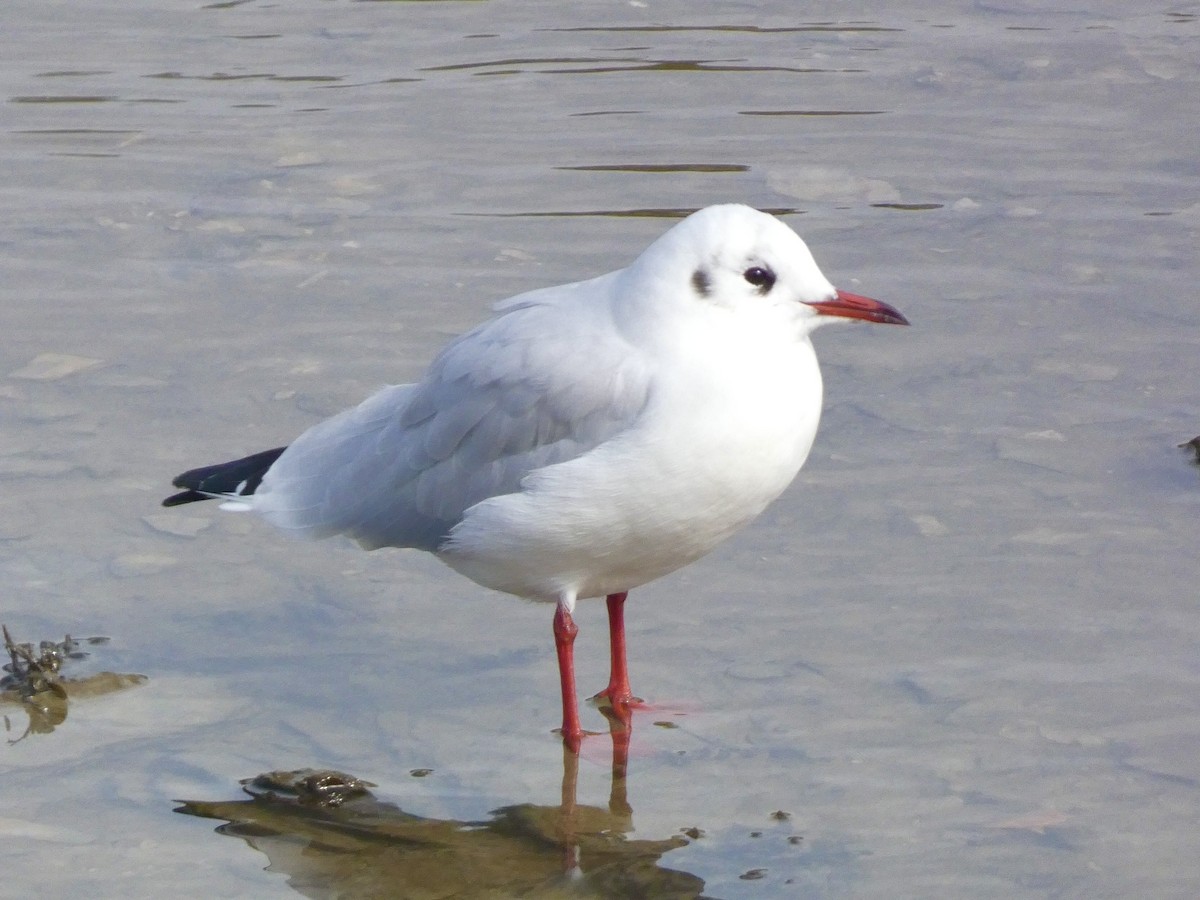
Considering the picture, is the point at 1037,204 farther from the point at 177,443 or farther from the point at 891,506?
the point at 177,443

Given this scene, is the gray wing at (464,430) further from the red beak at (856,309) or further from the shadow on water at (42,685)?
the shadow on water at (42,685)

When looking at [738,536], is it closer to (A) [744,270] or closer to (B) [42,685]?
(A) [744,270]

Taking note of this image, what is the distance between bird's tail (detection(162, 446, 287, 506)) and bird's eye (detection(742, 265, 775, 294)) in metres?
1.82

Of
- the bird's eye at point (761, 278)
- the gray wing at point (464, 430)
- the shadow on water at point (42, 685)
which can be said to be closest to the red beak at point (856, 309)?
the bird's eye at point (761, 278)

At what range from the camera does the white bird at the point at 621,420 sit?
4.70 meters

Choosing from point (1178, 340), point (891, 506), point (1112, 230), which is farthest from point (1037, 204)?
point (891, 506)

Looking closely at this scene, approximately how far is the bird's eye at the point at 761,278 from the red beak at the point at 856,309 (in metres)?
0.12

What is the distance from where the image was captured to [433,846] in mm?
4613

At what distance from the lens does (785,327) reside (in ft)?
15.7

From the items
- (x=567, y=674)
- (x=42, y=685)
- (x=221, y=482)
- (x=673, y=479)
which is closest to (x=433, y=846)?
(x=567, y=674)

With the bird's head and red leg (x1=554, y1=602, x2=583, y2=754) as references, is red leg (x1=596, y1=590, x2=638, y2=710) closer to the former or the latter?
red leg (x1=554, y1=602, x2=583, y2=754)

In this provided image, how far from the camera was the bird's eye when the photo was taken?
15.6ft

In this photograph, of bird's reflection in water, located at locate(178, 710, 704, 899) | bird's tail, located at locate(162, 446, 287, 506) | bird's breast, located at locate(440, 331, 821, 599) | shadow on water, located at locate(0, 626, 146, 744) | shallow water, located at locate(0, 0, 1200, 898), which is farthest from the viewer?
bird's tail, located at locate(162, 446, 287, 506)

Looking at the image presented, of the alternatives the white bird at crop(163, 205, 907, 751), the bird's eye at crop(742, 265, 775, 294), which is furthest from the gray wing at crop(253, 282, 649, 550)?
the bird's eye at crop(742, 265, 775, 294)
